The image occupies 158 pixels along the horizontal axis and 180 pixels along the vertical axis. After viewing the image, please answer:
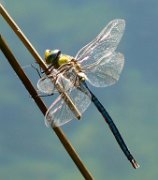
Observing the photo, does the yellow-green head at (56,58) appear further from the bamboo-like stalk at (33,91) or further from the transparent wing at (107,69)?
the bamboo-like stalk at (33,91)

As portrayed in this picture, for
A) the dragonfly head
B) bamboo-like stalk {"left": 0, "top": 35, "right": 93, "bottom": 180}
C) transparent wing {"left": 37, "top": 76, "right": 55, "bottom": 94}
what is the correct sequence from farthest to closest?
the dragonfly head → transparent wing {"left": 37, "top": 76, "right": 55, "bottom": 94} → bamboo-like stalk {"left": 0, "top": 35, "right": 93, "bottom": 180}

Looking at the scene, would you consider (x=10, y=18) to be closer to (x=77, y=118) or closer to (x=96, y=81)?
(x=77, y=118)

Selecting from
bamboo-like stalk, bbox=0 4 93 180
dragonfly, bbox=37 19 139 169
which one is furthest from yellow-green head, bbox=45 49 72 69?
bamboo-like stalk, bbox=0 4 93 180

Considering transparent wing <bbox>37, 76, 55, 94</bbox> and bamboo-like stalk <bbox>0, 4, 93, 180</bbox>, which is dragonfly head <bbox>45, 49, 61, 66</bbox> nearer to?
transparent wing <bbox>37, 76, 55, 94</bbox>

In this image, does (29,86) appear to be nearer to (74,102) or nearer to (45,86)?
(45,86)

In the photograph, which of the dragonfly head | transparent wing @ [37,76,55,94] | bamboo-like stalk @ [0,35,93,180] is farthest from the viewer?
the dragonfly head

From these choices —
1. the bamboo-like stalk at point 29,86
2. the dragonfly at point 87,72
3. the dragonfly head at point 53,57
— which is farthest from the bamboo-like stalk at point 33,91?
the dragonfly head at point 53,57

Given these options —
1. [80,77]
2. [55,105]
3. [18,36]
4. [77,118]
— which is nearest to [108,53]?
[80,77]
